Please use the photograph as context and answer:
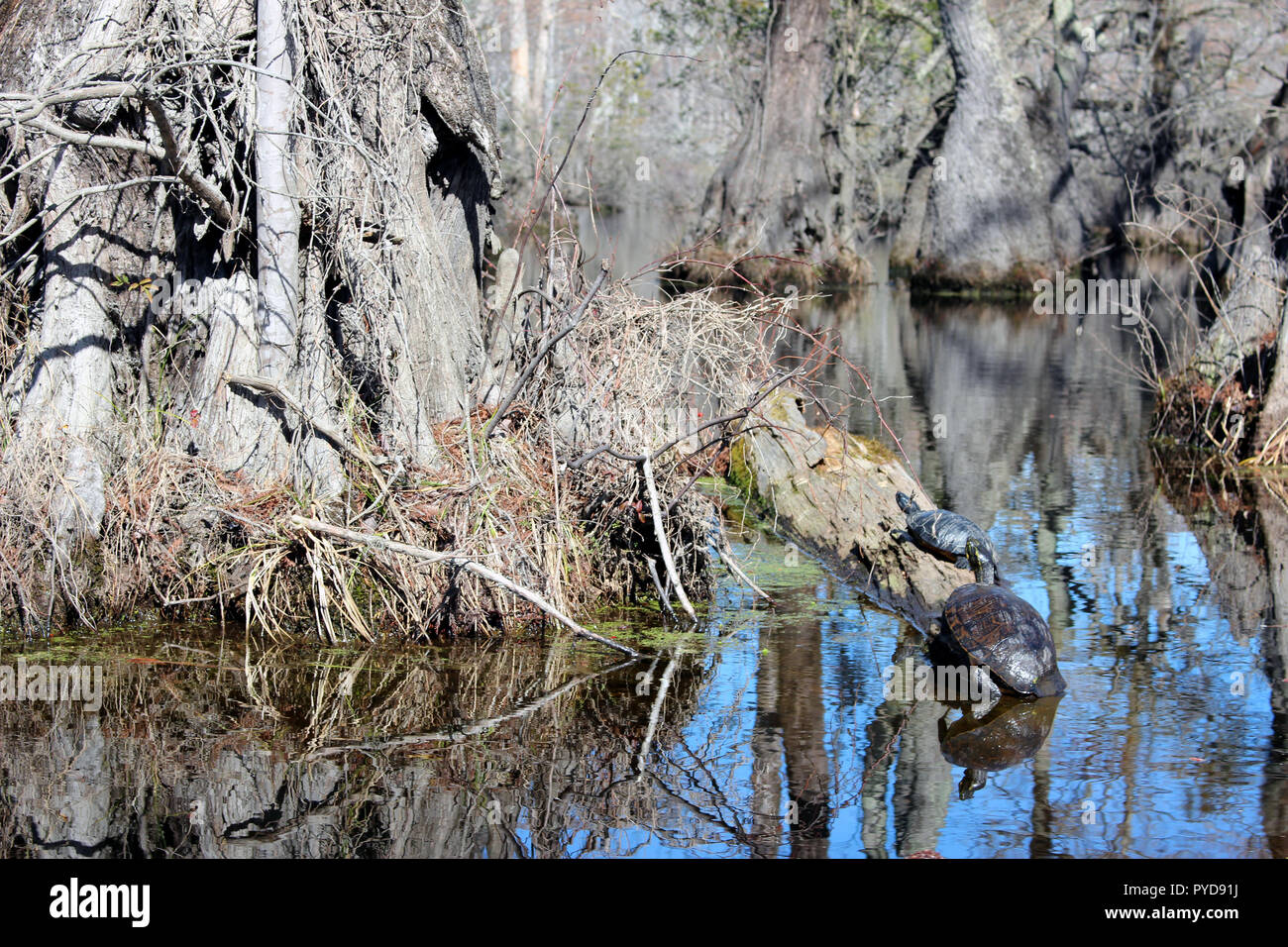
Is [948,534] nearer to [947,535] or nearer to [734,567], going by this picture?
[947,535]

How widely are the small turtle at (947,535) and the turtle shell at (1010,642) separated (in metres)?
1.02

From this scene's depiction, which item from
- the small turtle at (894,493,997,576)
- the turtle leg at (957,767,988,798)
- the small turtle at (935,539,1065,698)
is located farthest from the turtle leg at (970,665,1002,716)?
the small turtle at (894,493,997,576)

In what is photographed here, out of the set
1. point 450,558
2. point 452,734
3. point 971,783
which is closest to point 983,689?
point 971,783

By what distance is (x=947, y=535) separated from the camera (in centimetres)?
813

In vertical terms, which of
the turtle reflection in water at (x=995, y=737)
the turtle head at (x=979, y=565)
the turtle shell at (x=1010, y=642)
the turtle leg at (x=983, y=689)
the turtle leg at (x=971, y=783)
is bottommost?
the turtle leg at (x=971, y=783)

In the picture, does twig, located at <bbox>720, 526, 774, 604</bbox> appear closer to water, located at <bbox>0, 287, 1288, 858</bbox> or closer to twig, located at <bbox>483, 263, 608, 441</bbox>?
water, located at <bbox>0, 287, 1288, 858</bbox>

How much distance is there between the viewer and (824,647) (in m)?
7.38

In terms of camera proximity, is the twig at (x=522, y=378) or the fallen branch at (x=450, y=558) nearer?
the fallen branch at (x=450, y=558)

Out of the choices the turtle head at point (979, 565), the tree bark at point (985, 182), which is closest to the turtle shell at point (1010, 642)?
the turtle head at point (979, 565)

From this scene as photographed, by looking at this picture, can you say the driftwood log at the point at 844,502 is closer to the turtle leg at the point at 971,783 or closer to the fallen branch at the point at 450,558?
the fallen branch at the point at 450,558

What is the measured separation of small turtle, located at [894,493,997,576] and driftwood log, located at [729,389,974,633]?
0.08 metres

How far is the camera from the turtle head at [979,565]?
309 inches

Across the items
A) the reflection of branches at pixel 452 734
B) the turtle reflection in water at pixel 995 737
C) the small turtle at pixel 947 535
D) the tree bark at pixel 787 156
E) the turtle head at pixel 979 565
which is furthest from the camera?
the tree bark at pixel 787 156
